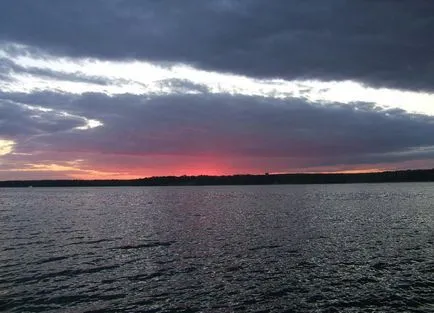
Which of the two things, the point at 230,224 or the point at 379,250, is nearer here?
the point at 379,250

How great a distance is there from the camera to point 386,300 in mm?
25938

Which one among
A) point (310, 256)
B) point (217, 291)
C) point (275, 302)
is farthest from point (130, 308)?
point (310, 256)

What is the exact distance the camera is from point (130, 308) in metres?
24.8

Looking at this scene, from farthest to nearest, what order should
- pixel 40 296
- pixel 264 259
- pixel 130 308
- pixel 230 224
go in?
1. pixel 230 224
2. pixel 264 259
3. pixel 40 296
4. pixel 130 308

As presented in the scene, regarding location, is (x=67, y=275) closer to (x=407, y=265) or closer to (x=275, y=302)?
(x=275, y=302)

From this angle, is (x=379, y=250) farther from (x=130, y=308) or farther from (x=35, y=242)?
(x=35, y=242)

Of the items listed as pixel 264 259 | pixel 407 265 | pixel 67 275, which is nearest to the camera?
pixel 67 275

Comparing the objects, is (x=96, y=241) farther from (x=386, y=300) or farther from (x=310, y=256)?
(x=386, y=300)

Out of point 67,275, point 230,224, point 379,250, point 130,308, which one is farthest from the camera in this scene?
point 230,224

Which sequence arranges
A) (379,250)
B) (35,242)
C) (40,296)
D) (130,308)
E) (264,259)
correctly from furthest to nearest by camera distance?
(35,242), (379,250), (264,259), (40,296), (130,308)

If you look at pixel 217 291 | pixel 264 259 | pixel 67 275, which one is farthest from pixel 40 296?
pixel 264 259

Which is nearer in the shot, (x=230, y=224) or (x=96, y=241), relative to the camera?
(x=96, y=241)

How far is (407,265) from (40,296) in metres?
28.9

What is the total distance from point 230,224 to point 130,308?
42.8 metres
